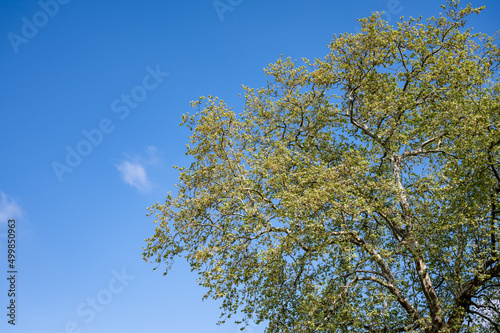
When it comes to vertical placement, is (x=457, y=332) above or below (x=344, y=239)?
below

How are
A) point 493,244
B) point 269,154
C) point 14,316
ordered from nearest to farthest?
point 493,244, point 14,316, point 269,154

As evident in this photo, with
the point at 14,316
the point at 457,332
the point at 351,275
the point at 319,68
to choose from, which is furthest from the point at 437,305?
the point at 14,316

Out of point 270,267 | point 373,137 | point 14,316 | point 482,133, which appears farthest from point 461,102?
point 14,316

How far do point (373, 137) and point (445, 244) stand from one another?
6.16 meters

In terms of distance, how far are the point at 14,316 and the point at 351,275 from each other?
552 inches

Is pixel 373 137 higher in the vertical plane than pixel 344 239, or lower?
higher

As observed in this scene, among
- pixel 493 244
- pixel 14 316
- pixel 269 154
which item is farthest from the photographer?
pixel 269 154

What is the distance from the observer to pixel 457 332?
16797mm

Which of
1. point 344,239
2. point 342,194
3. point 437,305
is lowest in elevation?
point 437,305

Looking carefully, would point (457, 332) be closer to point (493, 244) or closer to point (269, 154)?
point (493, 244)

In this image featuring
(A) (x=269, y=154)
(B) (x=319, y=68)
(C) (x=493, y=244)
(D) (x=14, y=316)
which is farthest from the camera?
(B) (x=319, y=68)

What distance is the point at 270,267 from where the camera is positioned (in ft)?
54.7

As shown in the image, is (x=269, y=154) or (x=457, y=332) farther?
(x=269, y=154)

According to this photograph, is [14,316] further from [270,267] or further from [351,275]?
[351,275]
